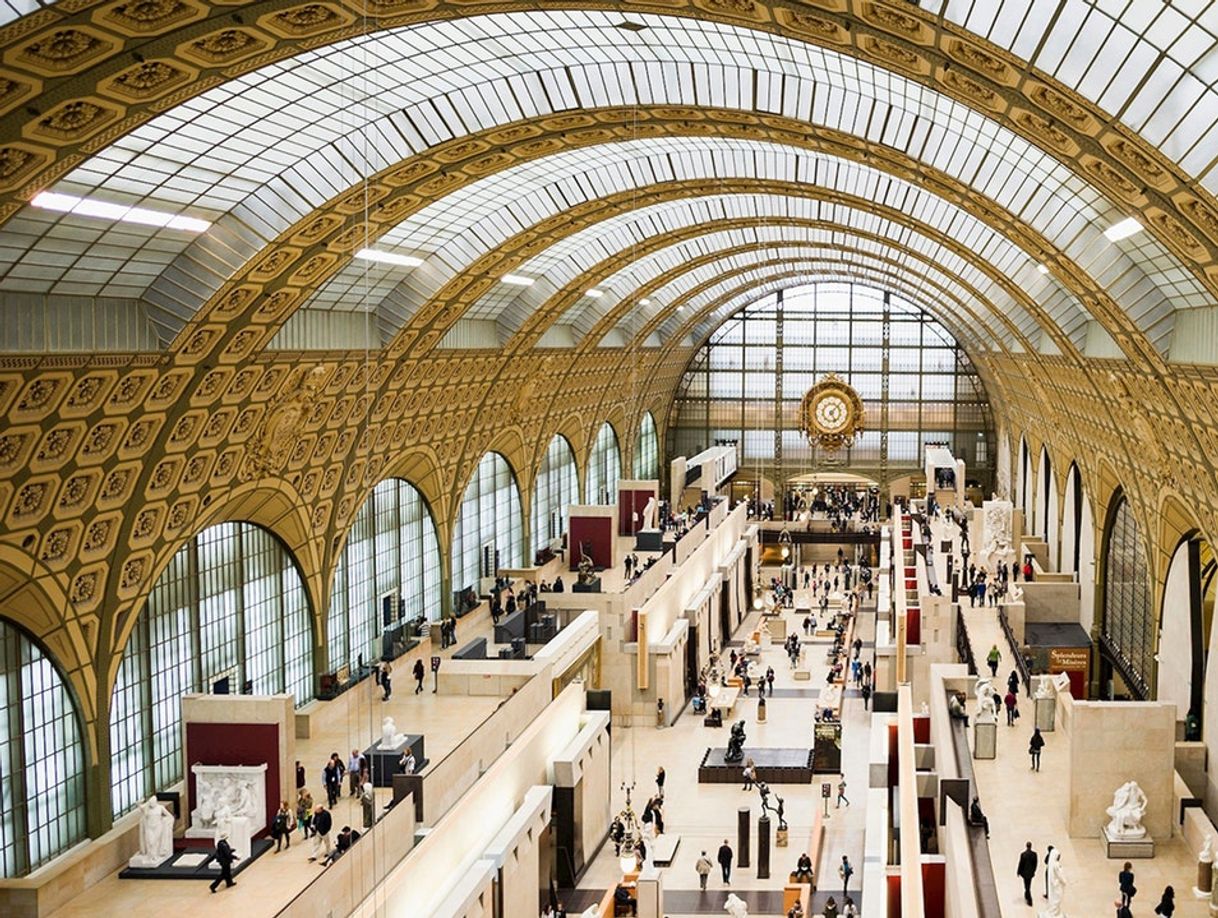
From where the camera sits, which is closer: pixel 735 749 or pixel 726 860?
pixel 726 860

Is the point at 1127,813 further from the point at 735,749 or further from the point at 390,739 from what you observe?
the point at 735,749

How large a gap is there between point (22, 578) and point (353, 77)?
33.7 feet

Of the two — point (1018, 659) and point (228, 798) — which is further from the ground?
point (1018, 659)

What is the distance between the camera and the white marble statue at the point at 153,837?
25.0 metres

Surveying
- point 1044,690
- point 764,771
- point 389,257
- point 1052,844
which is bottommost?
point 764,771

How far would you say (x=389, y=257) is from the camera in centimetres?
3334

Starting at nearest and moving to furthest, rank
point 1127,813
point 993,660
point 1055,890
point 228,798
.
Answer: point 1055,890, point 1127,813, point 228,798, point 993,660

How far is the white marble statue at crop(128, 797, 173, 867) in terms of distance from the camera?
24984 millimetres

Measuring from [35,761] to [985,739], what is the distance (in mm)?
18408

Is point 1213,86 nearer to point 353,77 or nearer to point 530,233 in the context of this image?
point 353,77

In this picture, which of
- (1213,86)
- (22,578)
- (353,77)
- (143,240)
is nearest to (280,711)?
(22,578)

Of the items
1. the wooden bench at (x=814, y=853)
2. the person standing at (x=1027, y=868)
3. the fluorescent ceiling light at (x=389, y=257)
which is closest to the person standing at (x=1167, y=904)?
the person standing at (x=1027, y=868)

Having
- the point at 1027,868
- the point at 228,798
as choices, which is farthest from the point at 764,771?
the point at 1027,868

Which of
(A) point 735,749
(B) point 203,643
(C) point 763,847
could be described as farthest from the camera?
(A) point 735,749
